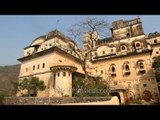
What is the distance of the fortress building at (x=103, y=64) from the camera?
84.2ft

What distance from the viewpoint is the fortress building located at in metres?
25.7

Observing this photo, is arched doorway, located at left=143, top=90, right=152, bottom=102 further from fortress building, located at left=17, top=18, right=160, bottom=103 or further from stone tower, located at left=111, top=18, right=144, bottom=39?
stone tower, located at left=111, top=18, right=144, bottom=39

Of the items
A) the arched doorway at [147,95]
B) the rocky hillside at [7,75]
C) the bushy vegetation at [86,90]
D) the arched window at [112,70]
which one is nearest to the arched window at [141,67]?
the arched doorway at [147,95]

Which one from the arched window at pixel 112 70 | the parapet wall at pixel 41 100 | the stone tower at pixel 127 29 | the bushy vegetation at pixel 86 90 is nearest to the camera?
the parapet wall at pixel 41 100

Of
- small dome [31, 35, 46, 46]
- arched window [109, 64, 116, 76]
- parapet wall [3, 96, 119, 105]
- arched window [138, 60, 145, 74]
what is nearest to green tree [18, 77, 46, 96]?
small dome [31, 35, 46, 46]

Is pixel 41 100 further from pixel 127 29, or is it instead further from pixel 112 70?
pixel 127 29

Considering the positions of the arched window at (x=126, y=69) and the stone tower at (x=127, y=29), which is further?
the stone tower at (x=127, y=29)

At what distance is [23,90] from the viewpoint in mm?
28688

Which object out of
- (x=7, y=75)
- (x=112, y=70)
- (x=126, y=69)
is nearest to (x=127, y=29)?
(x=126, y=69)

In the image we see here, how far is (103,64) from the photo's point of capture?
34.6 m

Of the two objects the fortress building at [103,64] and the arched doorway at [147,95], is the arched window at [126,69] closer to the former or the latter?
the fortress building at [103,64]

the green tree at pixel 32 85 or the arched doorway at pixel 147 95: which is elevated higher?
the green tree at pixel 32 85
